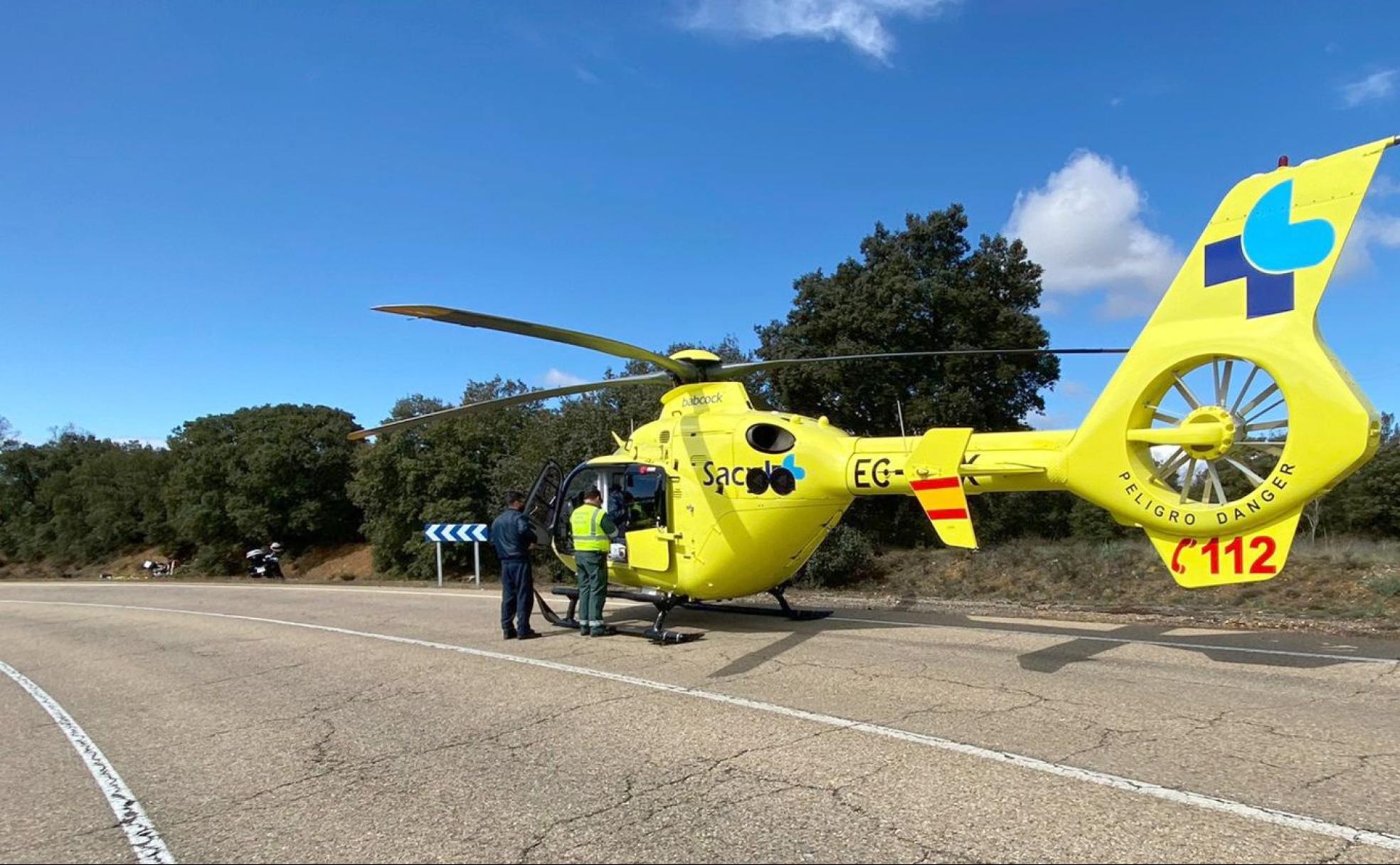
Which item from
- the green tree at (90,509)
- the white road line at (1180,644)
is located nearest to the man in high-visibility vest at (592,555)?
the white road line at (1180,644)

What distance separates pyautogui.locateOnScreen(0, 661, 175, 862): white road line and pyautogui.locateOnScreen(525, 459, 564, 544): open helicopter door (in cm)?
→ 522

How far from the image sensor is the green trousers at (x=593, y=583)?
32.7 feet

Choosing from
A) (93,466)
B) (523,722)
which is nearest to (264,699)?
(523,722)

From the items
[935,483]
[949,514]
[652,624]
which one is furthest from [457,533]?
[949,514]

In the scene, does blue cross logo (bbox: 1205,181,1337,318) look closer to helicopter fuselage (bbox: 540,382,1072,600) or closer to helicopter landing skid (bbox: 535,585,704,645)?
helicopter fuselage (bbox: 540,382,1072,600)

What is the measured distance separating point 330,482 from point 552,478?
46.3 metres

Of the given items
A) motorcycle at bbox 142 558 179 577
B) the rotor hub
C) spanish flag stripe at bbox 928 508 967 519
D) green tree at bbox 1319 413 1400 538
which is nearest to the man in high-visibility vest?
spanish flag stripe at bbox 928 508 967 519

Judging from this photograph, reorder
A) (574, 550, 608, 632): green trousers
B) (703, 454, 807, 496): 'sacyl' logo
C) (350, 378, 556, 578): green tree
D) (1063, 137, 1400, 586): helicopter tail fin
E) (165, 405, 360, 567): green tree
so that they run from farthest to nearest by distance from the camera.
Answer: (165, 405, 360, 567): green tree < (350, 378, 556, 578): green tree < (574, 550, 608, 632): green trousers < (703, 454, 807, 496): 'sacyl' logo < (1063, 137, 1400, 586): helicopter tail fin

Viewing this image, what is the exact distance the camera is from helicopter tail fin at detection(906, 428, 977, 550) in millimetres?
7234

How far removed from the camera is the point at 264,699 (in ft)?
24.5

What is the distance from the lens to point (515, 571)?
10.2 metres

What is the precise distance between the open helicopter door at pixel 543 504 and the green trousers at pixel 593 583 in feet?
3.72

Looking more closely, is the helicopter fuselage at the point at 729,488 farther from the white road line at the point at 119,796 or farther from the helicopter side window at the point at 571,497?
the white road line at the point at 119,796

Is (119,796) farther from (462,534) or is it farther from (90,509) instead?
(90,509)
